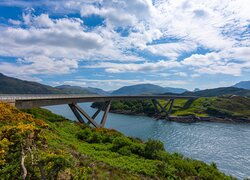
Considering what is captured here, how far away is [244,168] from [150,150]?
25423 millimetres

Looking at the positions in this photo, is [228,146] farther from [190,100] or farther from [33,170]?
[190,100]

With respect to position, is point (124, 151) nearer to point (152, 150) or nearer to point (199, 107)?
point (152, 150)

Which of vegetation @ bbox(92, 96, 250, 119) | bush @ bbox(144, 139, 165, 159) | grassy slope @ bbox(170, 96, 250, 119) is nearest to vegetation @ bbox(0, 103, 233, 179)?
bush @ bbox(144, 139, 165, 159)

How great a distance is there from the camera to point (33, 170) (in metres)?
14.6

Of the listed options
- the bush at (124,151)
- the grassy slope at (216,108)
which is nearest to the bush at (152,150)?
the bush at (124,151)

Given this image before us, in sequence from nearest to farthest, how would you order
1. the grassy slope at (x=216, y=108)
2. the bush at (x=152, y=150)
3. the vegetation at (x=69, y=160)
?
the vegetation at (x=69, y=160), the bush at (x=152, y=150), the grassy slope at (x=216, y=108)

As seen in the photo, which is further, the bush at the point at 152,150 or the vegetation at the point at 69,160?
the bush at the point at 152,150

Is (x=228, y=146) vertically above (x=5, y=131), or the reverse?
(x=5, y=131)

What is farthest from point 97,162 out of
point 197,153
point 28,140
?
point 197,153

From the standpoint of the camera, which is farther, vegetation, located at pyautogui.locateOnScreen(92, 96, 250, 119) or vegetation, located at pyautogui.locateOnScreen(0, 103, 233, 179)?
vegetation, located at pyautogui.locateOnScreen(92, 96, 250, 119)

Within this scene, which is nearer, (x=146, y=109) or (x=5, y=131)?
(x=5, y=131)

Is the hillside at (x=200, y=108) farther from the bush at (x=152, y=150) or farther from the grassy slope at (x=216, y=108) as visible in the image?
the bush at (x=152, y=150)

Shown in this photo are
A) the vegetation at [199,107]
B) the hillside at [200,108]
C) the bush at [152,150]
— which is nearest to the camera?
the bush at [152,150]

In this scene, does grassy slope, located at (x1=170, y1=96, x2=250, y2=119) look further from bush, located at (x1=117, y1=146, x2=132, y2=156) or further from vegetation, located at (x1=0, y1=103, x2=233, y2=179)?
bush, located at (x1=117, y1=146, x2=132, y2=156)
